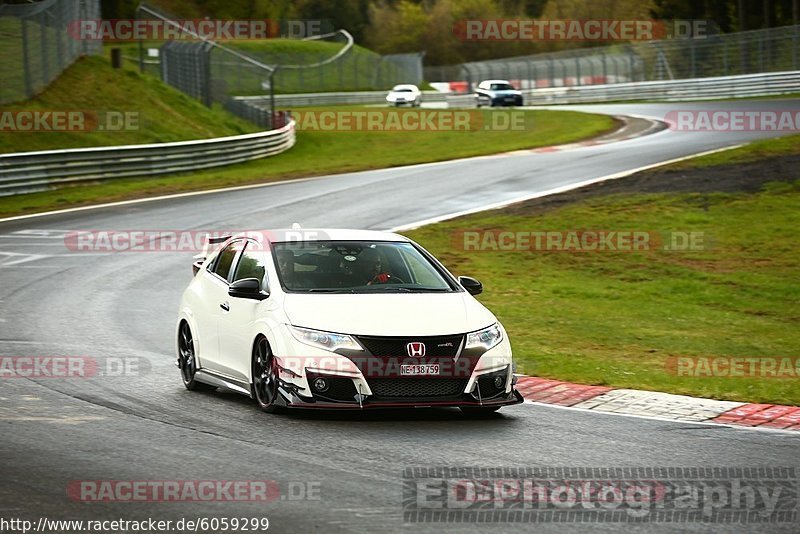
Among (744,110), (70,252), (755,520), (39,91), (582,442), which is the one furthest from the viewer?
(744,110)

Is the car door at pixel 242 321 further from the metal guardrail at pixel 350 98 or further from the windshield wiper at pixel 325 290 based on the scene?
the metal guardrail at pixel 350 98

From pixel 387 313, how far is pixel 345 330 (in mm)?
419

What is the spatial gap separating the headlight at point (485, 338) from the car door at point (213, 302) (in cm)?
241

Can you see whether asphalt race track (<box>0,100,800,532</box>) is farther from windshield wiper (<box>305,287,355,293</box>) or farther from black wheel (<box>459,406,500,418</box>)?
windshield wiper (<box>305,287,355,293</box>)

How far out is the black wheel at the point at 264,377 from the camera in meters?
9.81

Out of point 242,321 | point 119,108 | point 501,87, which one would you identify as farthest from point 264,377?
point 501,87

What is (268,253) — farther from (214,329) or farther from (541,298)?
(541,298)

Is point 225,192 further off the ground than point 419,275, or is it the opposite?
point 419,275

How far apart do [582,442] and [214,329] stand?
3.74 meters

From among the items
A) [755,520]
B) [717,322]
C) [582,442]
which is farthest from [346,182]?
[755,520]

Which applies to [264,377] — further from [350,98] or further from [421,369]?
[350,98]

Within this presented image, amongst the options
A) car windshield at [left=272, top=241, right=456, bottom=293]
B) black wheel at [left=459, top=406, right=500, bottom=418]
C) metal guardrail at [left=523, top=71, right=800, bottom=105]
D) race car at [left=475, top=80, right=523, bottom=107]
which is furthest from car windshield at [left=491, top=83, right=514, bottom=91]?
black wheel at [left=459, top=406, right=500, bottom=418]

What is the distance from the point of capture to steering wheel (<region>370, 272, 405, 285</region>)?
1066cm

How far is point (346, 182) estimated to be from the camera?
32812 mm
